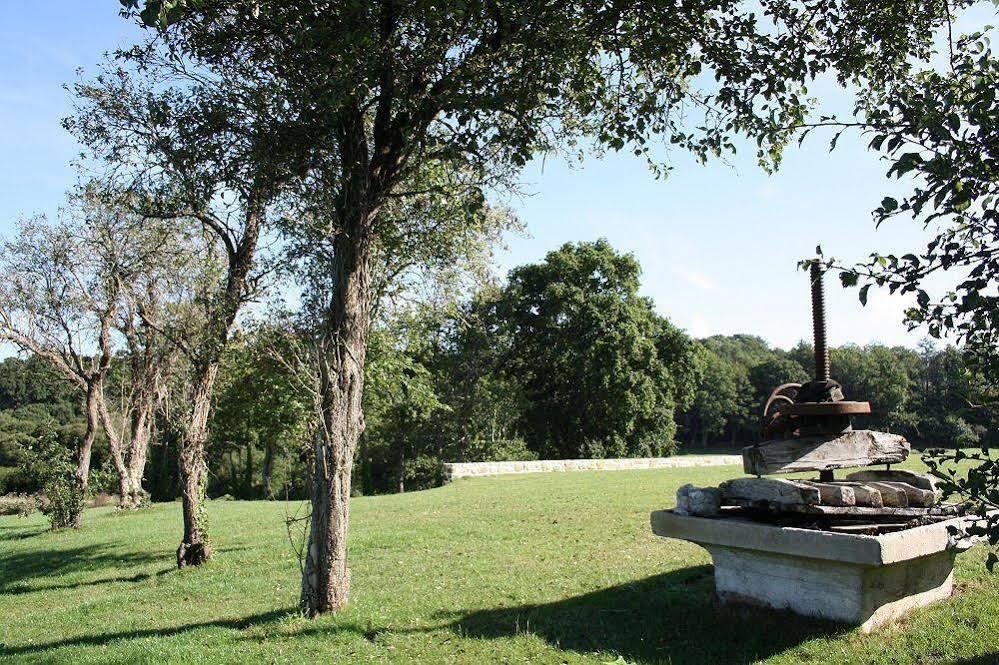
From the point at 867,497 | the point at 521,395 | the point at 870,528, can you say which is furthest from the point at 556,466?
the point at 870,528

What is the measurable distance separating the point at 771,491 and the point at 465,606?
129 inches

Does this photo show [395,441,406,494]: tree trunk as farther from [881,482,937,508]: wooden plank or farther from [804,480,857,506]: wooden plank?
[804,480,857,506]: wooden plank

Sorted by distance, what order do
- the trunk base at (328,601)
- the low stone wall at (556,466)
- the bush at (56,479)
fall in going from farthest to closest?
the low stone wall at (556,466), the bush at (56,479), the trunk base at (328,601)

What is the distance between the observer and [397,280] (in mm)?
14875

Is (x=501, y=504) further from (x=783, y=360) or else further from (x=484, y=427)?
(x=783, y=360)

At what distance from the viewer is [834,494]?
5.80m

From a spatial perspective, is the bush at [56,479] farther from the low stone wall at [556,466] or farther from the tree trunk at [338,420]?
the tree trunk at [338,420]

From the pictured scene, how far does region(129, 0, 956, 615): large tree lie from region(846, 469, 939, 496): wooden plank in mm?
3532

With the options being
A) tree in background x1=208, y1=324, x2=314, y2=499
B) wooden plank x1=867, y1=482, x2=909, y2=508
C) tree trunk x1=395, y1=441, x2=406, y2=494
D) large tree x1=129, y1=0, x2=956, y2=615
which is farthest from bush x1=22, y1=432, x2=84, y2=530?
tree trunk x1=395, y1=441, x2=406, y2=494

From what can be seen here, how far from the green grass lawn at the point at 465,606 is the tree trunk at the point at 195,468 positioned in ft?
1.46

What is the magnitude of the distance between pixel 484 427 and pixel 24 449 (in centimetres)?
2896

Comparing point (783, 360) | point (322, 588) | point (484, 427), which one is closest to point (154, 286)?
point (322, 588)

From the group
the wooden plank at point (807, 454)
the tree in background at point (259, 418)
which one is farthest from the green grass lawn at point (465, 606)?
the tree in background at point (259, 418)

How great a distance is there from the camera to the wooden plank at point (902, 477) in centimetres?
675
